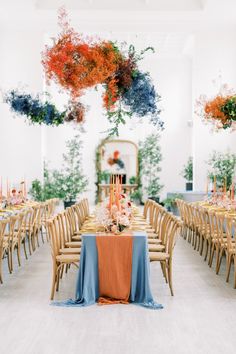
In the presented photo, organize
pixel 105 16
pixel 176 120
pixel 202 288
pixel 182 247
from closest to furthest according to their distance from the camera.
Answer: pixel 202 288, pixel 182 247, pixel 105 16, pixel 176 120

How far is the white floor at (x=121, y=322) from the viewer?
4.75 m

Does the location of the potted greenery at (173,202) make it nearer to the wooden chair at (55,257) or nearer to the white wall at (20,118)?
the white wall at (20,118)

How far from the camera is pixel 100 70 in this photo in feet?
23.1

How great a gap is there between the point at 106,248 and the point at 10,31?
11043 millimetres

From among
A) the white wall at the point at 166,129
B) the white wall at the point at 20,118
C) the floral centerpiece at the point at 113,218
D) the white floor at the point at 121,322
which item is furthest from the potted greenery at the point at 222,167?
the floral centerpiece at the point at 113,218

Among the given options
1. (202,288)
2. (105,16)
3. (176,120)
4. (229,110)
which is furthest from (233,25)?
(202,288)

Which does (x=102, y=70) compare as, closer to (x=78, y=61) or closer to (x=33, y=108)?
(x=78, y=61)

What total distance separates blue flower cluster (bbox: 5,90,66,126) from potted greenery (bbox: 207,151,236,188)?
586 cm

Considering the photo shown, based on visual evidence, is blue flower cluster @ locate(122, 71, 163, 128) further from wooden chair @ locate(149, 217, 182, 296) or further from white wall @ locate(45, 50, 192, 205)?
white wall @ locate(45, 50, 192, 205)

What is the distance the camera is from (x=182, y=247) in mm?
10805

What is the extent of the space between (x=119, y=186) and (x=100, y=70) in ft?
5.43

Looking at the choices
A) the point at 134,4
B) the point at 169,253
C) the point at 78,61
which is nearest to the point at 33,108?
the point at 78,61

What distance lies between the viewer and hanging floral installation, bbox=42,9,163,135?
6996mm

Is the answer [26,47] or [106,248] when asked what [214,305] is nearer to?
[106,248]
